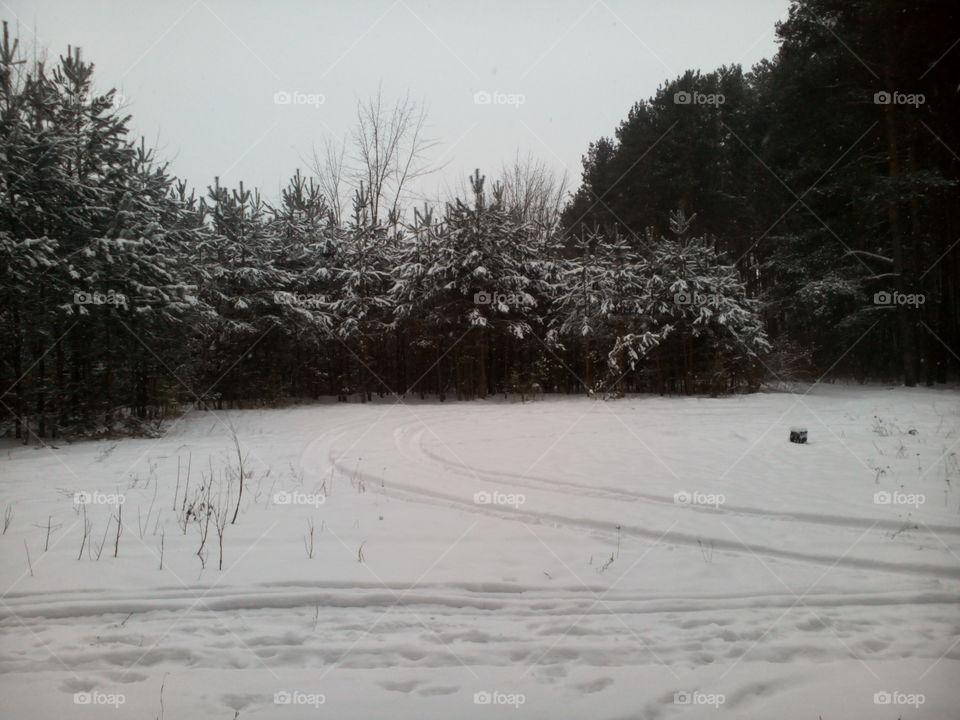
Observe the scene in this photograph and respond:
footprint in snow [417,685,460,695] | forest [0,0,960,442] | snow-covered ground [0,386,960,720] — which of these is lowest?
footprint in snow [417,685,460,695]

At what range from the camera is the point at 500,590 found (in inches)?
167

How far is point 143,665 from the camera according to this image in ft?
10.6

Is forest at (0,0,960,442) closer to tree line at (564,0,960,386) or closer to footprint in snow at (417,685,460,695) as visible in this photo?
tree line at (564,0,960,386)

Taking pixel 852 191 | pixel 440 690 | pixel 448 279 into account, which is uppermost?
pixel 852 191

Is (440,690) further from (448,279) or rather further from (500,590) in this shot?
(448,279)

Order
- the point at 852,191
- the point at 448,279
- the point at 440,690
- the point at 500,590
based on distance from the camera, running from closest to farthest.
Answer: the point at 440,690, the point at 500,590, the point at 448,279, the point at 852,191

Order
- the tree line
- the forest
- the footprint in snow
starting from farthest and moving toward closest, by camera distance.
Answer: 1. the tree line
2. the forest
3. the footprint in snow

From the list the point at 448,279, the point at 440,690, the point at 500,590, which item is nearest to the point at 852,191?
the point at 448,279

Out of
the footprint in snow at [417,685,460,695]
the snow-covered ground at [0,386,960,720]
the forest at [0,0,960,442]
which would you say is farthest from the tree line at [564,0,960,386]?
the footprint in snow at [417,685,460,695]

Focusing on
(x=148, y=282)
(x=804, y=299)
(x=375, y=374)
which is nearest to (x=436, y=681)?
(x=148, y=282)

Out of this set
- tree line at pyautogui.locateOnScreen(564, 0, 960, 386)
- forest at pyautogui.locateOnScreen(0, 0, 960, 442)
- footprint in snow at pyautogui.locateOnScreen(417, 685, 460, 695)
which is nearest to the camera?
footprint in snow at pyautogui.locateOnScreen(417, 685, 460, 695)

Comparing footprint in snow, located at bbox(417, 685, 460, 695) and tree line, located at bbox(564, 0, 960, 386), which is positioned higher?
tree line, located at bbox(564, 0, 960, 386)

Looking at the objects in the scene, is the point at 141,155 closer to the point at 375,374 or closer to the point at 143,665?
the point at 375,374

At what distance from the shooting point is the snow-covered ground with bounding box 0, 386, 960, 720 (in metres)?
3.03
